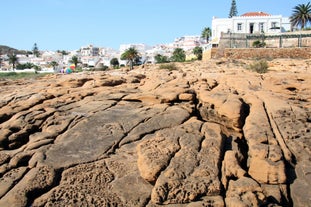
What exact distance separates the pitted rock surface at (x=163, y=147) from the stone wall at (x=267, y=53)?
20546 mm

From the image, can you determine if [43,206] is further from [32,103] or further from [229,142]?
[32,103]

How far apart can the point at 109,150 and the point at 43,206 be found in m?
1.90

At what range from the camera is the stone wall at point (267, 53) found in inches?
1138

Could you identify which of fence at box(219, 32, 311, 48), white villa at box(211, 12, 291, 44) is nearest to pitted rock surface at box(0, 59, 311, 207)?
fence at box(219, 32, 311, 48)

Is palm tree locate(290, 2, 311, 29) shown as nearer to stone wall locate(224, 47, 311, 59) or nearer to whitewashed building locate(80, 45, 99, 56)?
stone wall locate(224, 47, 311, 59)

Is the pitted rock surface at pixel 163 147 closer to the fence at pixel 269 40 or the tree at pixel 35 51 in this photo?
the fence at pixel 269 40

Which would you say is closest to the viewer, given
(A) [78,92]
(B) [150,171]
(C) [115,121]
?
(B) [150,171]

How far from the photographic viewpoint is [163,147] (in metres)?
6.34

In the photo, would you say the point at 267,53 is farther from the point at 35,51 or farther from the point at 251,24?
the point at 35,51

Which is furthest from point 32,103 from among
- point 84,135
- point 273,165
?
point 273,165

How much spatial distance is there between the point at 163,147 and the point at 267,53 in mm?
26063

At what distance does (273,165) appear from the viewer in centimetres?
588

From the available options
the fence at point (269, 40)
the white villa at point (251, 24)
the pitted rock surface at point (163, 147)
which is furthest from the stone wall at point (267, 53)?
the pitted rock surface at point (163, 147)

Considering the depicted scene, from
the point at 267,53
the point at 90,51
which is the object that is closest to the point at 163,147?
the point at 267,53
